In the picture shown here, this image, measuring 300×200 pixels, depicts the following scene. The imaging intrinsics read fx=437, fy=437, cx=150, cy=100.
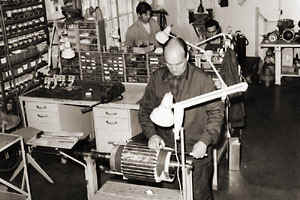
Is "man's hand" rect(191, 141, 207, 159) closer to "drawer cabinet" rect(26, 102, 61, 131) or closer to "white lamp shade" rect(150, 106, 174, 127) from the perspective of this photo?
"white lamp shade" rect(150, 106, 174, 127)

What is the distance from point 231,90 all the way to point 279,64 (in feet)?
16.5

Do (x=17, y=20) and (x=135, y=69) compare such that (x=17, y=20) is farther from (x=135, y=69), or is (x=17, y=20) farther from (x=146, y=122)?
(x=146, y=122)

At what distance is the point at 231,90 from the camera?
219cm

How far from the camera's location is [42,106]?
4.75 meters

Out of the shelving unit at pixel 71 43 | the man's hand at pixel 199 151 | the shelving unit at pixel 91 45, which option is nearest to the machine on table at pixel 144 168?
the man's hand at pixel 199 151

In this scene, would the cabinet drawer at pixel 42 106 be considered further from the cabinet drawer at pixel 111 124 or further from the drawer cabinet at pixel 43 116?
the cabinet drawer at pixel 111 124

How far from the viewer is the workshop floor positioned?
3977mm

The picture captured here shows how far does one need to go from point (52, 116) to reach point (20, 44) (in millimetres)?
1120

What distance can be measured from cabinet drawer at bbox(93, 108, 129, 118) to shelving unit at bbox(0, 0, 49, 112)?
3.46 feet

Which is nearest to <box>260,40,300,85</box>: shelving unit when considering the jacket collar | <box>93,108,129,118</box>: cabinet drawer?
<box>93,108,129,118</box>: cabinet drawer

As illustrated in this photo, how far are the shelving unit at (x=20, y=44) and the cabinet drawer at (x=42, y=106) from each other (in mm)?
338

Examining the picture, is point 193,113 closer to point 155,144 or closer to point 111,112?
point 155,144

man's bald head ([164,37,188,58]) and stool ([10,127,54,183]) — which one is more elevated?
man's bald head ([164,37,188,58])

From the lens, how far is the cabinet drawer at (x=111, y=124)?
4.45m
